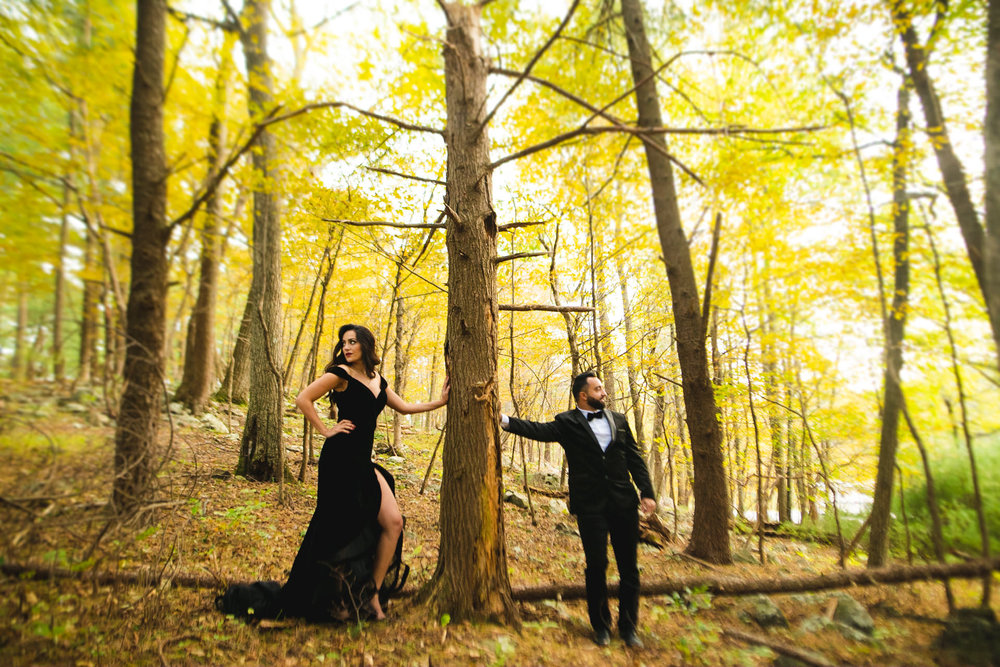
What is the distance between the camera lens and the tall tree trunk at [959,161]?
2291 millimetres

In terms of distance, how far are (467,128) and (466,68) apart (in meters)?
0.63

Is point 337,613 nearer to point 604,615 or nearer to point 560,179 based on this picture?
point 604,615

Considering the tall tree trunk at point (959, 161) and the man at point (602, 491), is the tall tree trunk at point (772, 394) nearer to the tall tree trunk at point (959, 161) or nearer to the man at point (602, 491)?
the tall tree trunk at point (959, 161)

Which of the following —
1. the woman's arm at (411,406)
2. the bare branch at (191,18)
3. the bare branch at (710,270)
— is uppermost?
Result: the bare branch at (191,18)

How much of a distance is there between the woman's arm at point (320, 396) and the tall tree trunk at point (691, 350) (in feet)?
13.1

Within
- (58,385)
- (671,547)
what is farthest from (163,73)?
(671,547)

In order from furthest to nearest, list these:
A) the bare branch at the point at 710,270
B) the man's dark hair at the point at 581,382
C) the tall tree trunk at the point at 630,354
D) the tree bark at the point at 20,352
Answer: the tall tree trunk at the point at 630,354 → the man's dark hair at the point at 581,382 → the bare branch at the point at 710,270 → the tree bark at the point at 20,352

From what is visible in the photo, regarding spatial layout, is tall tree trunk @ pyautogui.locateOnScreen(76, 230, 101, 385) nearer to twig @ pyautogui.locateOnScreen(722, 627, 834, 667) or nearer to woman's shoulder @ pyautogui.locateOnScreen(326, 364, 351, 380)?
woman's shoulder @ pyautogui.locateOnScreen(326, 364, 351, 380)

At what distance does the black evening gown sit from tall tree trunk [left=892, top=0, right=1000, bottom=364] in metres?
4.05

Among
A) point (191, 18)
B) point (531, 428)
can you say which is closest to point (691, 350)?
point (531, 428)

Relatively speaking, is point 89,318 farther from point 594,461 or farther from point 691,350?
point 691,350

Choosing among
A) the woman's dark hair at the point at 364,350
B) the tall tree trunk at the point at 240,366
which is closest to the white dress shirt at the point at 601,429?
the woman's dark hair at the point at 364,350

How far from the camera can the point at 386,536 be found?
2996 millimetres

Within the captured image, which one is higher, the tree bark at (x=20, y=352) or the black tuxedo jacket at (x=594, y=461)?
the tree bark at (x=20, y=352)
